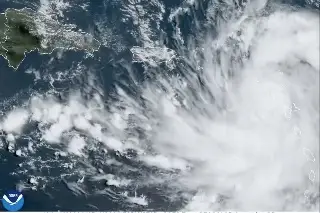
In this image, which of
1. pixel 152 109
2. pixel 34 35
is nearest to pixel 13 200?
pixel 152 109

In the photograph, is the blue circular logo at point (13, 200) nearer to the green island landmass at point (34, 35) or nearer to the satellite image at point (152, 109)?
the satellite image at point (152, 109)

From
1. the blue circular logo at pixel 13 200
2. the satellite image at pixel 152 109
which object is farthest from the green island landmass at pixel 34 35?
the blue circular logo at pixel 13 200

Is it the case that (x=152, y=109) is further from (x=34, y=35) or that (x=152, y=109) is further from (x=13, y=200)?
(x=13, y=200)

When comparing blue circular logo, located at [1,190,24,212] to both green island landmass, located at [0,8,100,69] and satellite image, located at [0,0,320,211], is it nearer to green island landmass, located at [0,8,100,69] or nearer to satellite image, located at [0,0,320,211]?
satellite image, located at [0,0,320,211]

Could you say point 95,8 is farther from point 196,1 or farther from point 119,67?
point 196,1

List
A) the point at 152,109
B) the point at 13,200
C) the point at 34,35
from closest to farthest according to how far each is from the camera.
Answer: the point at 13,200
the point at 152,109
the point at 34,35

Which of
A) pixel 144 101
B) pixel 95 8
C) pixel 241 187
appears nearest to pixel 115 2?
pixel 95 8
